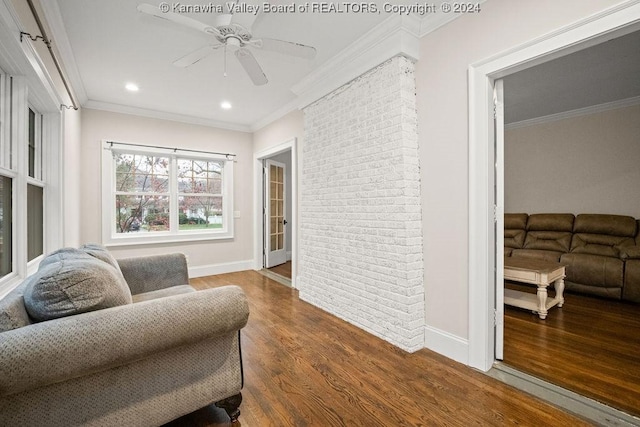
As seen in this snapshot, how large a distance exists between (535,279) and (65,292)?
3.65 m

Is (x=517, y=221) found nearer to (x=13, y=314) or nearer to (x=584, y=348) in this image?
(x=584, y=348)

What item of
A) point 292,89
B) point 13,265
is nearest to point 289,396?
point 13,265

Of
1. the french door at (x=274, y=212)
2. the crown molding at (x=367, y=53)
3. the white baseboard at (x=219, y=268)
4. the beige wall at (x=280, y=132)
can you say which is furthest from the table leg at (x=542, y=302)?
the white baseboard at (x=219, y=268)

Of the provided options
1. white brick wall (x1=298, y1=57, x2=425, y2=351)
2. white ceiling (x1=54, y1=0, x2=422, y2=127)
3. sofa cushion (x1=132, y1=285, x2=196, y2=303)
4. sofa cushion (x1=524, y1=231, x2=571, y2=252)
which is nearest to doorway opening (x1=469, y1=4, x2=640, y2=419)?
white brick wall (x1=298, y1=57, x2=425, y2=351)

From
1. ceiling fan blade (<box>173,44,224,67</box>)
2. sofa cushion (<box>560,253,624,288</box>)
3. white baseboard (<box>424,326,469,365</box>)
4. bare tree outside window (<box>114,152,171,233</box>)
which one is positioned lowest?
white baseboard (<box>424,326,469,365</box>)

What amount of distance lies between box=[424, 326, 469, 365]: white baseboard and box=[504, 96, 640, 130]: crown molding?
4.32 meters

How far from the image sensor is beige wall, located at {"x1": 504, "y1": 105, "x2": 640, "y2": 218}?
4016 millimetres

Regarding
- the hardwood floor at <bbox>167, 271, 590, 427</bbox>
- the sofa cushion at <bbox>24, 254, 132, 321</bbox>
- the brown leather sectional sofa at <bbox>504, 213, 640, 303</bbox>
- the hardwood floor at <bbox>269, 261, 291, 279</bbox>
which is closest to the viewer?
the sofa cushion at <bbox>24, 254, 132, 321</bbox>

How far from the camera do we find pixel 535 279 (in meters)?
2.94

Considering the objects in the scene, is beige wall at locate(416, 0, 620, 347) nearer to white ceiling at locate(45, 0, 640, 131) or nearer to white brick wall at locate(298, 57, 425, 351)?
white brick wall at locate(298, 57, 425, 351)

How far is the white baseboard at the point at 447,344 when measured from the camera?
86.0 inches

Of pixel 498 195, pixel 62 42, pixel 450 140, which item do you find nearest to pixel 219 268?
pixel 62 42

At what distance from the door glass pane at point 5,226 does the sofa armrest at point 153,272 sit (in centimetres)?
70

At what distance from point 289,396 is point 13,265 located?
1.96 m
